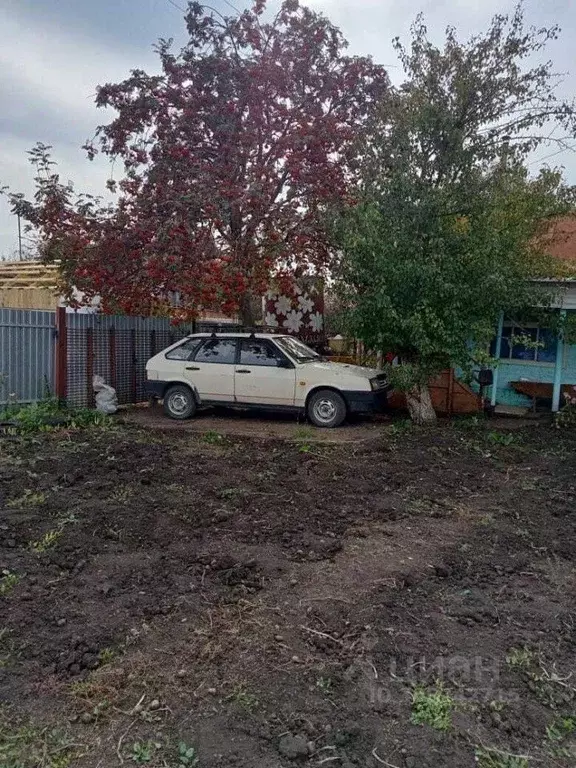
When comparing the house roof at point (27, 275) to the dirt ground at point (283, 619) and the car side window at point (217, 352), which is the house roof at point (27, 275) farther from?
the dirt ground at point (283, 619)

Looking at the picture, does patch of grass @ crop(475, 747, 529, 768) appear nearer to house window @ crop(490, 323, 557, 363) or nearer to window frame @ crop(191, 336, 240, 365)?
window frame @ crop(191, 336, 240, 365)

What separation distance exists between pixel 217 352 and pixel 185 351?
0.65 m

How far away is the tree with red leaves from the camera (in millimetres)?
10422

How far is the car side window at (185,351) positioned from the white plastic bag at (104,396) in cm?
144

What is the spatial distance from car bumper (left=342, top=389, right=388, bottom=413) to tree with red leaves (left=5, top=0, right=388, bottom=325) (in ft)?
8.99

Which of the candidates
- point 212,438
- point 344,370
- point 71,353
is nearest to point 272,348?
point 344,370

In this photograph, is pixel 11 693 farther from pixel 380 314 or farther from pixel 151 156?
pixel 151 156

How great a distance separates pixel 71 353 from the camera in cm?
1122

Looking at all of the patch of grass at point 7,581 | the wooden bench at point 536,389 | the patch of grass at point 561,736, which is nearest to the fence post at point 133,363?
the wooden bench at point 536,389

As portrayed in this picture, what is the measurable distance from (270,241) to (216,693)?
902cm

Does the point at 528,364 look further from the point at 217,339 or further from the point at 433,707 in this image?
the point at 433,707

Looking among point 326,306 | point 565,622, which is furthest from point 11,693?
point 326,306

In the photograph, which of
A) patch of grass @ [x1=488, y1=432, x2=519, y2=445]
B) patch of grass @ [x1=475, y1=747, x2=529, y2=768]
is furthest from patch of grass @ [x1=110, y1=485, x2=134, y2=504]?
patch of grass @ [x1=488, y1=432, x2=519, y2=445]

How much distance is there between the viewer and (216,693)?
282 cm
